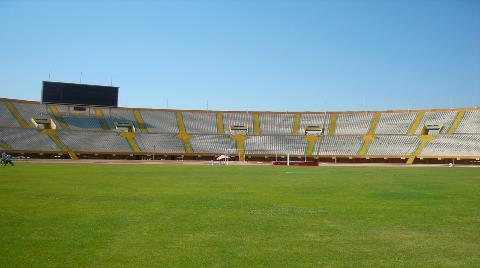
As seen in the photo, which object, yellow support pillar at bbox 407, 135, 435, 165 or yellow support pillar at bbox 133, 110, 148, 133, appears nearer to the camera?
yellow support pillar at bbox 407, 135, 435, 165

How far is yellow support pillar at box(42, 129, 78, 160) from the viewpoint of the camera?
227ft

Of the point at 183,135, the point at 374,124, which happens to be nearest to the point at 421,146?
the point at 374,124

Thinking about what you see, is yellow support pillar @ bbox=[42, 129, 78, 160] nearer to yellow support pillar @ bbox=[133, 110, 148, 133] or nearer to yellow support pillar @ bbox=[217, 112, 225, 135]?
yellow support pillar @ bbox=[133, 110, 148, 133]

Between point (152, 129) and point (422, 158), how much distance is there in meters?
44.7

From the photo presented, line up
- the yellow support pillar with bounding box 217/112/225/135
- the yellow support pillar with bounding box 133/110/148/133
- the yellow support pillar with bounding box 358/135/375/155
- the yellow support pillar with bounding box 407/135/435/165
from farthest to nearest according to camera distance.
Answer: the yellow support pillar with bounding box 217/112/225/135, the yellow support pillar with bounding box 133/110/148/133, the yellow support pillar with bounding box 358/135/375/155, the yellow support pillar with bounding box 407/135/435/165

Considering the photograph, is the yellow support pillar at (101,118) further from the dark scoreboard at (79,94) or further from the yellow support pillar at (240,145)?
the yellow support pillar at (240,145)

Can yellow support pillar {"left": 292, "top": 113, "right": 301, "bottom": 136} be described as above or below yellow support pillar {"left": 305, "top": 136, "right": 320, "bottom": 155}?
above

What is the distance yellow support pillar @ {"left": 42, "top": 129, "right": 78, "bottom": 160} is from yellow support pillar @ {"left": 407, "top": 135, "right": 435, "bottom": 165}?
49912 mm

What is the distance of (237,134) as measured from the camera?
84.2 meters

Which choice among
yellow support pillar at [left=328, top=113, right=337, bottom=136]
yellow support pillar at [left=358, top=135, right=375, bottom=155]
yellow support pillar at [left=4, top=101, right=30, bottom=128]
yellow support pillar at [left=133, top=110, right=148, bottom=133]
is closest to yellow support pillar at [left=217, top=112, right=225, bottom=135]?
yellow support pillar at [left=133, top=110, right=148, bottom=133]

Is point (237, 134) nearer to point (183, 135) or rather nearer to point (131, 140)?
point (183, 135)

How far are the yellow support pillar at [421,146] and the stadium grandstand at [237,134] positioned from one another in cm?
14

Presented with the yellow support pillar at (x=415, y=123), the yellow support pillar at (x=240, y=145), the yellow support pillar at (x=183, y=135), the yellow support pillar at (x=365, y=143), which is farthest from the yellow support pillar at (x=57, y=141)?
the yellow support pillar at (x=415, y=123)

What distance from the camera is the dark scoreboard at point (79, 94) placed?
7856 centimetres
